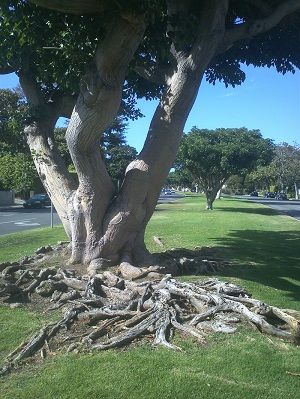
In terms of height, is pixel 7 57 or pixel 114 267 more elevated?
pixel 7 57

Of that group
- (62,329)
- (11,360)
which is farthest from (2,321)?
(11,360)

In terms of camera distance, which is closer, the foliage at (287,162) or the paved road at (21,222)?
the paved road at (21,222)

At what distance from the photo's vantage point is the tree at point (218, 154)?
1388 inches

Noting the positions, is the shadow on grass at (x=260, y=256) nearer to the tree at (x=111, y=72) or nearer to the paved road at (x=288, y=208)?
the tree at (x=111, y=72)

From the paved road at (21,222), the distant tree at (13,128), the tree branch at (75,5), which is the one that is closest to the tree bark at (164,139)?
the distant tree at (13,128)

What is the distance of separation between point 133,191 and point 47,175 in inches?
81.5

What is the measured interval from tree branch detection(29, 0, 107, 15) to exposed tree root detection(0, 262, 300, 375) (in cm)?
380

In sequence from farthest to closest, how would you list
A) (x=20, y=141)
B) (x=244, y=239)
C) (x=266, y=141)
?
1. (x=266, y=141)
2. (x=244, y=239)
3. (x=20, y=141)

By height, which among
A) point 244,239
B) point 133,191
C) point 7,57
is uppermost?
point 7,57

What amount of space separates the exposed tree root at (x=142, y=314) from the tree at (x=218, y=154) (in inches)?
1115

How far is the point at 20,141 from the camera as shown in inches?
528

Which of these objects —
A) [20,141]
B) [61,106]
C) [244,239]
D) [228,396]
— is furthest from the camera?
[244,239]

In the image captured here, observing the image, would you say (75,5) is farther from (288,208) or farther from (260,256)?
(288,208)

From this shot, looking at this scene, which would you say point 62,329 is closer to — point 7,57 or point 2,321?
point 2,321
